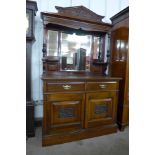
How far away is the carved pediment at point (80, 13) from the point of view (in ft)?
7.86

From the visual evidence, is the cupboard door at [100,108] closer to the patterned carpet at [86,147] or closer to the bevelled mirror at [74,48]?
the patterned carpet at [86,147]

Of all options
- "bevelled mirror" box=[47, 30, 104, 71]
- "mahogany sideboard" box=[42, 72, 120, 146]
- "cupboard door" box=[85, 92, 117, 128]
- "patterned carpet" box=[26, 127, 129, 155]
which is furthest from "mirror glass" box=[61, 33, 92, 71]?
"patterned carpet" box=[26, 127, 129, 155]

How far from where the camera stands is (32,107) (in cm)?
207

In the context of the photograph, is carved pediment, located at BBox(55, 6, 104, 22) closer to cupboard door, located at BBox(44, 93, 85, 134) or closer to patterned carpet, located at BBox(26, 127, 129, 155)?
cupboard door, located at BBox(44, 93, 85, 134)

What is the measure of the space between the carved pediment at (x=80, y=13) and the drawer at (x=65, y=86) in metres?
1.07

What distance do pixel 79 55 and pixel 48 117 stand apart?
3.80 ft

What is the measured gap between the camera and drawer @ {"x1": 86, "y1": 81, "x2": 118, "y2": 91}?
2106mm

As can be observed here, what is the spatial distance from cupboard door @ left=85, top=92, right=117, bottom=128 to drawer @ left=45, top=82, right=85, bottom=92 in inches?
6.5

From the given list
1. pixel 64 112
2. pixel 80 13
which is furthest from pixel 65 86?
pixel 80 13

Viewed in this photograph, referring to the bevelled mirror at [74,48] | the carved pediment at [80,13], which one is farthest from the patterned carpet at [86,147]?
the carved pediment at [80,13]

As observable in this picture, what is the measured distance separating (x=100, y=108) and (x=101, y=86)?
0.32m
